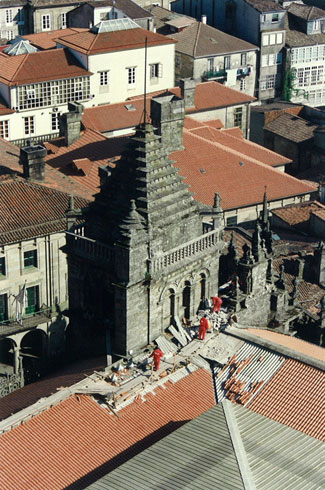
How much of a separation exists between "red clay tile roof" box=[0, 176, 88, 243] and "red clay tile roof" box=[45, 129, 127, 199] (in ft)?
44.1

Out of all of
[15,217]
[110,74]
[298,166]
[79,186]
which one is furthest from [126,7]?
[15,217]

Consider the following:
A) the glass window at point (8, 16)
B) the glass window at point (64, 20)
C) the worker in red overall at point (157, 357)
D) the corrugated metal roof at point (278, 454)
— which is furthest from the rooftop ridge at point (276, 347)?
the glass window at point (8, 16)

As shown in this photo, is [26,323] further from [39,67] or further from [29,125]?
[39,67]

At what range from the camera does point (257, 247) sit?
194 feet

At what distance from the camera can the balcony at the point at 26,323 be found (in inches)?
→ 2933

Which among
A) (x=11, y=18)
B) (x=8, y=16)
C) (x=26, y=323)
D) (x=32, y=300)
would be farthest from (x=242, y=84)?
(x=26, y=323)

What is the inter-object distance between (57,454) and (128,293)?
8.82 meters

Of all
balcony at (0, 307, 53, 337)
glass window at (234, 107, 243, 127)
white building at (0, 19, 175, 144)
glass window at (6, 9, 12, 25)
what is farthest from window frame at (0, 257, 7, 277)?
glass window at (6, 9, 12, 25)

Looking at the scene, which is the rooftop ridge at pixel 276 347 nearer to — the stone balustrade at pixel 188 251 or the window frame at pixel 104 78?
the stone balustrade at pixel 188 251

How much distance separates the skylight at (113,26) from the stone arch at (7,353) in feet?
187

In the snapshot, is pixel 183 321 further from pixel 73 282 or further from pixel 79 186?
pixel 79 186

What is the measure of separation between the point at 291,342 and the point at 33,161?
29991mm

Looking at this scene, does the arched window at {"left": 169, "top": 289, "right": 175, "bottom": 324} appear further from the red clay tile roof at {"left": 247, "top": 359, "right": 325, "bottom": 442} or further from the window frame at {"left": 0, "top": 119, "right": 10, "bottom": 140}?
the window frame at {"left": 0, "top": 119, "right": 10, "bottom": 140}

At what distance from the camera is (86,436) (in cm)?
4878
